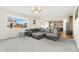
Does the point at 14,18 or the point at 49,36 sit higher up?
the point at 14,18

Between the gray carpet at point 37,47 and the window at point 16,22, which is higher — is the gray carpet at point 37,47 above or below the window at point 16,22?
below

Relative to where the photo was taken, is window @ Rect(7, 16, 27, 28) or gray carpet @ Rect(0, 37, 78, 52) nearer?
gray carpet @ Rect(0, 37, 78, 52)

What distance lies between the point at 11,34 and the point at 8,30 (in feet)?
1.60

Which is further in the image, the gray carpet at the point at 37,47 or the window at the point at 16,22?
the window at the point at 16,22

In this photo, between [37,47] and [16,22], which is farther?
[16,22]

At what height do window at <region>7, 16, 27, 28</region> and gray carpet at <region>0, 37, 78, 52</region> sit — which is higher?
window at <region>7, 16, 27, 28</region>

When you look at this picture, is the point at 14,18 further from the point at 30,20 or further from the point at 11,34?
the point at 30,20

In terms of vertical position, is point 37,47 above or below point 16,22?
below

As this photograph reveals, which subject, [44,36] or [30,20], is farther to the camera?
[30,20]

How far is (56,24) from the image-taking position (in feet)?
53.3
